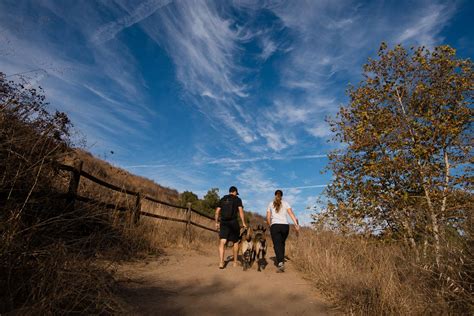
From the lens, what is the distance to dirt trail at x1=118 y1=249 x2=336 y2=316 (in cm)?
477

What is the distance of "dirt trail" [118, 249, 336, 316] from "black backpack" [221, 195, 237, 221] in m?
1.43

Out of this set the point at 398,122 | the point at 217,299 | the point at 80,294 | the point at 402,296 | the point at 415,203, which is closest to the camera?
the point at 80,294

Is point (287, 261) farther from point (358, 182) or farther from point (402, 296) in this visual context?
point (402, 296)

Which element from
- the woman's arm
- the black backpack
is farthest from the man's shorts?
the woman's arm

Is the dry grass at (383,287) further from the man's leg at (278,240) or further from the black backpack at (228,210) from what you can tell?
the black backpack at (228,210)

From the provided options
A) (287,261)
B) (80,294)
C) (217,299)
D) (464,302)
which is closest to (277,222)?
(287,261)

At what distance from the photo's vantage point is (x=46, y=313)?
294 centimetres

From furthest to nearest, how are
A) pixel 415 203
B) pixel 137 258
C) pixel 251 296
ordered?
pixel 415 203 < pixel 137 258 < pixel 251 296

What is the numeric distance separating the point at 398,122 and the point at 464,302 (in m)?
8.87

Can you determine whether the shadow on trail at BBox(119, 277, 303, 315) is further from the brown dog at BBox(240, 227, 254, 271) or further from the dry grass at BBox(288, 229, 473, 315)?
the brown dog at BBox(240, 227, 254, 271)

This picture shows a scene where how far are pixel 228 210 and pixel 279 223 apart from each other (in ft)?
5.01

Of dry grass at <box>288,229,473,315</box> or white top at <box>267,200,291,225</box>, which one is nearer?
dry grass at <box>288,229,473,315</box>

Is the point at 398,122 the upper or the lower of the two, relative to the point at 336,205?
upper

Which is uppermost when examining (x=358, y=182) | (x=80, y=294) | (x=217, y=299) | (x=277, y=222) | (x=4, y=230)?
(x=358, y=182)
